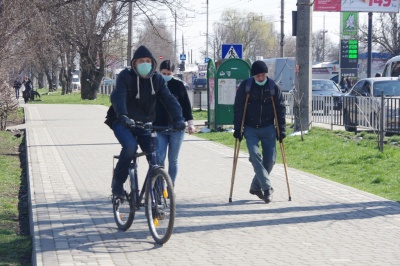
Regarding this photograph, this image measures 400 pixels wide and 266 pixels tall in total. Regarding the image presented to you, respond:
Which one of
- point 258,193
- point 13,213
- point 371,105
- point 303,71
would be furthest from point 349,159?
point 13,213

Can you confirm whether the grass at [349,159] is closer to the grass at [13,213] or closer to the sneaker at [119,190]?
the sneaker at [119,190]

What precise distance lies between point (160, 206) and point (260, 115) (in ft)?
10.1

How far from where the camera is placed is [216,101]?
23.0m

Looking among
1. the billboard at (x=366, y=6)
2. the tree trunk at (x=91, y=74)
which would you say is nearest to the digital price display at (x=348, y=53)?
the billboard at (x=366, y=6)

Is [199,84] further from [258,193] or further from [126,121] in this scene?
[126,121]

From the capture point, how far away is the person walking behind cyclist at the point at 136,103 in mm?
8133

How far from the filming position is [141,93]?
27.1 feet

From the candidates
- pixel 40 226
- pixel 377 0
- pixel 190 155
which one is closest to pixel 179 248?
pixel 40 226

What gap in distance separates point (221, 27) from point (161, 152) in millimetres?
87018

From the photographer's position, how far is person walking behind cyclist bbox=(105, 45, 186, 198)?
8133 millimetres

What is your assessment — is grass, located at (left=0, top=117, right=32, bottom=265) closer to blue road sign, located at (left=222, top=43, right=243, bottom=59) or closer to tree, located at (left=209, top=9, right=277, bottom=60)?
blue road sign, located at (left=222, top=43, right=243, bottom=59)

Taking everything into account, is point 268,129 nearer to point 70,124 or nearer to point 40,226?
point 40,226

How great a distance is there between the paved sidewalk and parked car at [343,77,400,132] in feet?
18.3

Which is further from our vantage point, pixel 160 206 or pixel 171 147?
pixel 171 147
